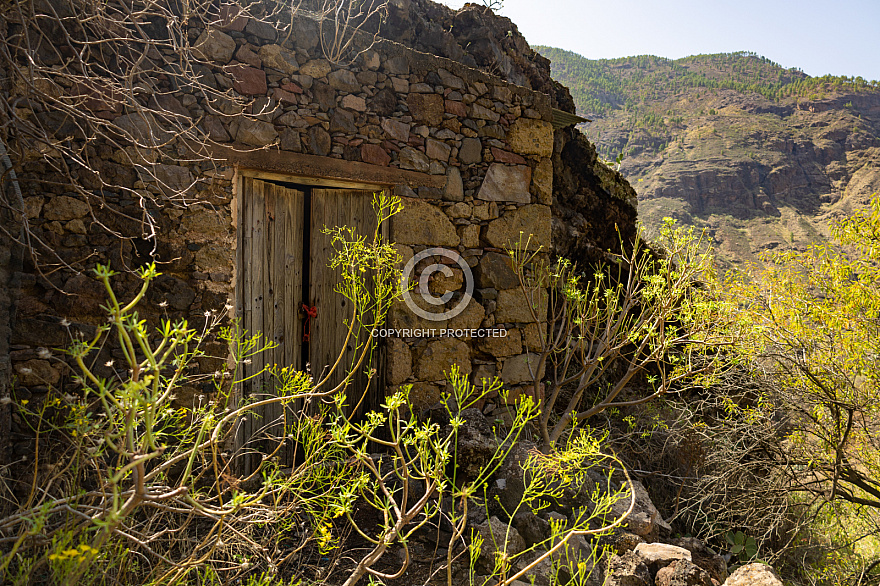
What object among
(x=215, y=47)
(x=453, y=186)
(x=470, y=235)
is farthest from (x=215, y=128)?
(x=470, y=235)

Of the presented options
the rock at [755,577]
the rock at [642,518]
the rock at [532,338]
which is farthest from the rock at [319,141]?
the rock at [755,577]

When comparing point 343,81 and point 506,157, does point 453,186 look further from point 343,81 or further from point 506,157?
point 343,81

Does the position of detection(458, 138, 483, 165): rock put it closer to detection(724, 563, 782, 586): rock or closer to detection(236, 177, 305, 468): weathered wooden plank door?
detection(236, 177, 305, 468): weathered wooden plank door

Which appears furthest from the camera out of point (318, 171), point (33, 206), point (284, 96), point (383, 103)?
point (383, 103)

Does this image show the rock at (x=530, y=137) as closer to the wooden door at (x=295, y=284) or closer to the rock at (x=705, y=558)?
the wooden door at (x=295, y=284)

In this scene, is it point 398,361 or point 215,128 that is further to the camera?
point 398,361

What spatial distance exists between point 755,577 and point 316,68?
4.10 metres

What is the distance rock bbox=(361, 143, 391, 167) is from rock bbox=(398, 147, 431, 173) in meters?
0.12

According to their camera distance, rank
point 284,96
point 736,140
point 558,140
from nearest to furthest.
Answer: point 284,96, point 558,140, point 736,140

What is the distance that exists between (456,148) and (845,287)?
362 cm

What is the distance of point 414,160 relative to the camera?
367 centimetres

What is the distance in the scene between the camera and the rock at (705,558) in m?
3.23

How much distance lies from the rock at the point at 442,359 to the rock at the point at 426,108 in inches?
68.8

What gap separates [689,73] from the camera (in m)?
33.9
